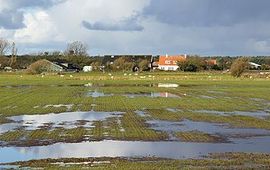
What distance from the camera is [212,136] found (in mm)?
23891

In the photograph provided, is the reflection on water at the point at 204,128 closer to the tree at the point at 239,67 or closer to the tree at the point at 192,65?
the tree at the point at 239,67

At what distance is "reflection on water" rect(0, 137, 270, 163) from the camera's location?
18469 millimetres

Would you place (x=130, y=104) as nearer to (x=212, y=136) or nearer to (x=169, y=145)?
(x=212, y=136)

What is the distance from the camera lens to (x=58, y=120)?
3067 centimetres

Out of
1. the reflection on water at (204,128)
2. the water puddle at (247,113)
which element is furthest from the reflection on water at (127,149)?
the water puddle at (247,113)

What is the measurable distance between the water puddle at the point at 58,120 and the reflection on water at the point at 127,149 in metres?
6.34

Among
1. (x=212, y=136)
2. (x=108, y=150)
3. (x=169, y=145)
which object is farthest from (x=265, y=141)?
(x=108, y=150)

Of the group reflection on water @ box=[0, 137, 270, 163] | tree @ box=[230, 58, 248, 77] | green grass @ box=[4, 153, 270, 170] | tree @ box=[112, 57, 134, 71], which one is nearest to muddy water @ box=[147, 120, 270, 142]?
reflection on water @ box=[0, 137, 270, 163]

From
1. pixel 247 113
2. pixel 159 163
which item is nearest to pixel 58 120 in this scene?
pixel 247 113

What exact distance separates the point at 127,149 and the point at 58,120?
11.8 m

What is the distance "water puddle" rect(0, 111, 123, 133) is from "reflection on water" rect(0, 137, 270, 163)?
634 centimetres

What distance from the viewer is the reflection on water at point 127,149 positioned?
18.5m

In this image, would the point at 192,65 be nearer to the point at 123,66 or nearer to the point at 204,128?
the point at 123,66

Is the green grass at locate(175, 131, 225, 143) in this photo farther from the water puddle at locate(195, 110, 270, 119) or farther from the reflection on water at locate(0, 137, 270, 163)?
the water puddle at locate(195, 110, 270, 119)
